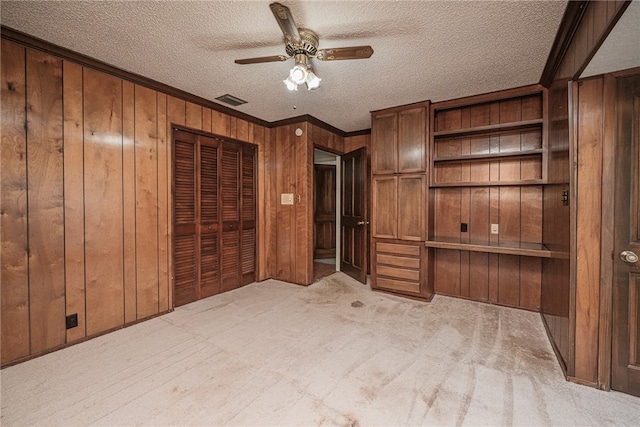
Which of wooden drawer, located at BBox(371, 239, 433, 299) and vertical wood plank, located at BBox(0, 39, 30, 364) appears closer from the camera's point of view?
vertical wood plank, located at BBox(0, 39, 30, 364)

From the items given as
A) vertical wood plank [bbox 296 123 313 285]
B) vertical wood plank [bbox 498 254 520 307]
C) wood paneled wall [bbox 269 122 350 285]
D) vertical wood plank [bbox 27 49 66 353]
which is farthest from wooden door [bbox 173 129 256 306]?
vertical wood plank [bbox 498 254 520 307]

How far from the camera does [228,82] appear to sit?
281 cm

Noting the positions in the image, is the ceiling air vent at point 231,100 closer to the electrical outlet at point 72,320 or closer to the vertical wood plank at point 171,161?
the vertical wood plank at point 171,161

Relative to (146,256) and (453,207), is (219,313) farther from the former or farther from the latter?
(453,207)

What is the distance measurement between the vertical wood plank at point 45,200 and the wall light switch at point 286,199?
2.52 metres

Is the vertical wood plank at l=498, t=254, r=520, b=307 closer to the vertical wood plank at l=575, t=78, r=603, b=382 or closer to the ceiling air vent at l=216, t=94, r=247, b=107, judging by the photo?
the vertical wood plank at l=575, t=78, r=603, b=382

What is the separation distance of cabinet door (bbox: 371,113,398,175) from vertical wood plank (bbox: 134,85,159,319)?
8.86ft

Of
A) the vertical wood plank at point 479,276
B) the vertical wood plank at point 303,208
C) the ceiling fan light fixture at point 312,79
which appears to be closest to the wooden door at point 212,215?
the vertical wood plank at point 303,208

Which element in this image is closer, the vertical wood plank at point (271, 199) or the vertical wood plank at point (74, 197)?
the vertical wood plank at point (74, 197)

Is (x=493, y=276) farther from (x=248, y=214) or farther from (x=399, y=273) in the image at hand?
(x=248, y=214)

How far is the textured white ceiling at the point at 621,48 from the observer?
1341 millimetres

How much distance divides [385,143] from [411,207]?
0.95 metres

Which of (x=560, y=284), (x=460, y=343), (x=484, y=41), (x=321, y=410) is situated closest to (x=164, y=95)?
(x=484, y=41)

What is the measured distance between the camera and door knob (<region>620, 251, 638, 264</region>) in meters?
1.72
